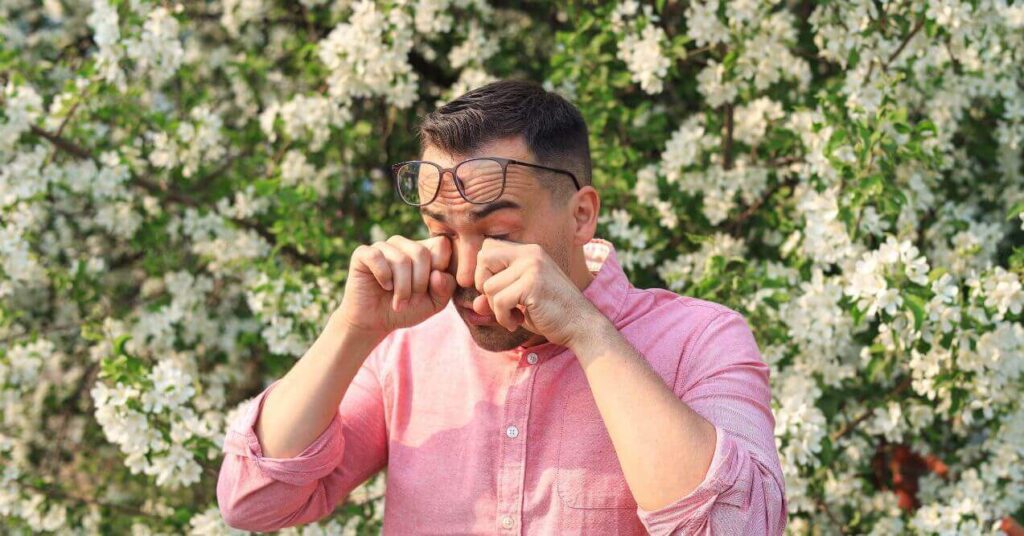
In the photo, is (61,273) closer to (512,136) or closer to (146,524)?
(146,524)

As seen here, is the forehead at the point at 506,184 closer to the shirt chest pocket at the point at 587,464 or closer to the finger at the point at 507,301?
the finger at the point at 507,301

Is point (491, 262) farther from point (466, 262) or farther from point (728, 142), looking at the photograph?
point (728, 142)

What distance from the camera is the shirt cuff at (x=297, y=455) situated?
1783mm

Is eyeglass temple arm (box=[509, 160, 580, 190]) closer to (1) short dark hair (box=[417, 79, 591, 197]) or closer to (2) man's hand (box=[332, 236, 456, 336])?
(1) short dark hair (box=[417, 79, 591, 197])

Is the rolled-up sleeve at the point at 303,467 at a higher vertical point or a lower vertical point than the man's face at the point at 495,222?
lower

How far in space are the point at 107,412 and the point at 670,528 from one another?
6.30 feet

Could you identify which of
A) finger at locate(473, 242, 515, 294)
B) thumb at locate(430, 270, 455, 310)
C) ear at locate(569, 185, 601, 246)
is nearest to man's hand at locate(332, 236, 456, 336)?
thumb at locate(430, 270, 455, 310)

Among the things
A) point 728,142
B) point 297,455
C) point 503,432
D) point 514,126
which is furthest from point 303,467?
point 728,142

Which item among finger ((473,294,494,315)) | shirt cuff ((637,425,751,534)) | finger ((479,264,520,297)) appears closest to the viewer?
shirt cuff ((637,425,751,534))

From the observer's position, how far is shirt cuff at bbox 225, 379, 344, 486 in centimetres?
178

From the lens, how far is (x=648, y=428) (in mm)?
1484

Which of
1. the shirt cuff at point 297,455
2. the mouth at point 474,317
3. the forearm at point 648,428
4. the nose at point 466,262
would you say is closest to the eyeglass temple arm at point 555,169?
the nose at point 466,262

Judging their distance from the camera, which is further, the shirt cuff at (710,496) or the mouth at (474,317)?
the mouth at (474,317)

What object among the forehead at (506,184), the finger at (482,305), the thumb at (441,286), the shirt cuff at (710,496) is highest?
the forehead at (506,184)
